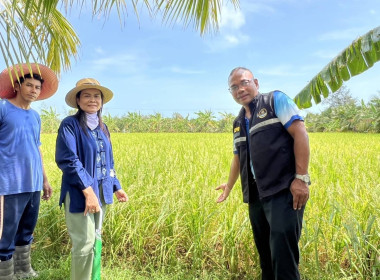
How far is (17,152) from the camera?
2.03 m

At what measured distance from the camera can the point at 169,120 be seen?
2697 centimetres

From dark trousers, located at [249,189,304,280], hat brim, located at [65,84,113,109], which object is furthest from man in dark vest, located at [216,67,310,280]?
hat brim, located at [65,84,113,109]

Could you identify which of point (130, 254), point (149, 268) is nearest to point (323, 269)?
point (149, 268)

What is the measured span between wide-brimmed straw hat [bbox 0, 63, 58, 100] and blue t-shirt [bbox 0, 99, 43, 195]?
119 mm

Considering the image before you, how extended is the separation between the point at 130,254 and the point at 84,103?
49.2 inches

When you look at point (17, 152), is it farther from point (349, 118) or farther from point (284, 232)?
point (349, 118)

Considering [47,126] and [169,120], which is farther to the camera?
[169,120]

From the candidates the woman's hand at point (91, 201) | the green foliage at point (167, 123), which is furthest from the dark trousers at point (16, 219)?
the green foliage at point (167, 123)

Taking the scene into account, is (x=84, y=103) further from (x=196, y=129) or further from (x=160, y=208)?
(x=196, y=129)

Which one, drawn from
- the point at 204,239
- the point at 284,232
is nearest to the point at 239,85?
the point at 284,232

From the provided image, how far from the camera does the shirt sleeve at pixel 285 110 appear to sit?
153 centimetres

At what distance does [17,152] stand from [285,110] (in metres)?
1.69

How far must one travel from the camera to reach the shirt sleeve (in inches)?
60.1

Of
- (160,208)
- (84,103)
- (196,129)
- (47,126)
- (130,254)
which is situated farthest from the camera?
(196,129)
